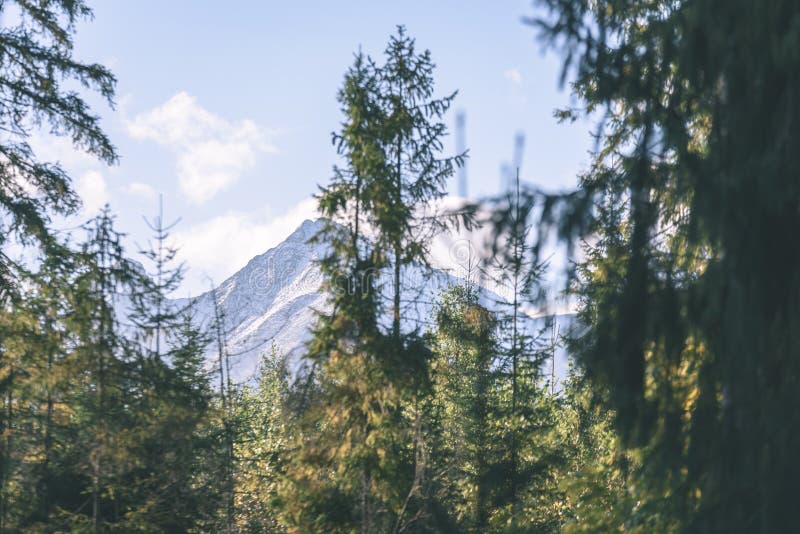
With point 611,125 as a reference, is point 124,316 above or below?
below

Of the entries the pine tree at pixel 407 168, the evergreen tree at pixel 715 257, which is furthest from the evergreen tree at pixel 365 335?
the evergreen tree at pixel 715 257

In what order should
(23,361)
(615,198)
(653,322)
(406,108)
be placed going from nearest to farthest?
(653,322) < (615,198) < (23,361) < (406,108)

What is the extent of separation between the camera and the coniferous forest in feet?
13.0

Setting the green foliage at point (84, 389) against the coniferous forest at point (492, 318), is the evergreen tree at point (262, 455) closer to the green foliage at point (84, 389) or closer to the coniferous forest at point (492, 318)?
the coniferous forest at point (492, 318)

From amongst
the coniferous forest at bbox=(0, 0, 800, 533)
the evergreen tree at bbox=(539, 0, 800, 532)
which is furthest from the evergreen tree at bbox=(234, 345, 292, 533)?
the evergreen tree at bbox=(539, 0, 800, 532)

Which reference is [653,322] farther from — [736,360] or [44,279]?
[44,279]

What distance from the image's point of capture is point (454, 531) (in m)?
12.6

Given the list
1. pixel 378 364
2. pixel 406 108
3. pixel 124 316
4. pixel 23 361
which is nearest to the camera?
pixel 23 361

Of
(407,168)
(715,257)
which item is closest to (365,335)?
(407,168)

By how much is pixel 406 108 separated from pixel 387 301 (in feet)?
12.9

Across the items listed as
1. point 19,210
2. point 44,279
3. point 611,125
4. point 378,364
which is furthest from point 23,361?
point 611,125

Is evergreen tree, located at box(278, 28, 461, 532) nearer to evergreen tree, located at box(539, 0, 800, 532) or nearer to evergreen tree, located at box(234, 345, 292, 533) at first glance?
evergreen tree, located at box(234, 345, 292, 533)

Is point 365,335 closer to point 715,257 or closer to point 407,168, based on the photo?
point 407,168

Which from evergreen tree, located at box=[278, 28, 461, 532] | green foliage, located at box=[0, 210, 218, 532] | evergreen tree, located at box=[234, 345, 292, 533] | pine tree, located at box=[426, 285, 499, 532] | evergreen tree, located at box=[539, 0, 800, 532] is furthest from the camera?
pine tree, located at box=[426, 285, 499, 532]
